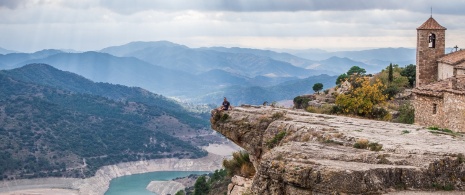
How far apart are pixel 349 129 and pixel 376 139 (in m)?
2.42

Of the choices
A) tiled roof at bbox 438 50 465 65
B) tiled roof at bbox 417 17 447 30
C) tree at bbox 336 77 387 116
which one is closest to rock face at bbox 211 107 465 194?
tree at bbox 336 77 387 116

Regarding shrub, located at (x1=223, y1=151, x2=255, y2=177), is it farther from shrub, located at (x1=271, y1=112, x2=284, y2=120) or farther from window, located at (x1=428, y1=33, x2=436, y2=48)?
window, located at (x1=428, y1=33, x2=436, y2=48)

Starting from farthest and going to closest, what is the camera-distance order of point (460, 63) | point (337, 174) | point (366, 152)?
point (460, 63)
point (366, 152)
point (337, 174)

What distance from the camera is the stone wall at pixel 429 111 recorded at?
30.6 metres

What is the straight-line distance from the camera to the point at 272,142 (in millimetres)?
22250

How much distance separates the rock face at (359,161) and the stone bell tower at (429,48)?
32.4 meters

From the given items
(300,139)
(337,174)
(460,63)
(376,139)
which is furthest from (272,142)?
(460,63)

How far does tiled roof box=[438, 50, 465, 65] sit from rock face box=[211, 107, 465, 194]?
98.9ft

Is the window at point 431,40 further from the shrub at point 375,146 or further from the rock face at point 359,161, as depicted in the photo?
the shrub at point 375,146

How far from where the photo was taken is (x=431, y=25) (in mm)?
52469

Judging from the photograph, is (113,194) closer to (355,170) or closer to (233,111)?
(233,111)

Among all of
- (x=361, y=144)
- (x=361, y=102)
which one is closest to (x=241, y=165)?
(x=361, y=144)

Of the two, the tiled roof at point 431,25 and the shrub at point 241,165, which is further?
the tiled roof at point 431,25

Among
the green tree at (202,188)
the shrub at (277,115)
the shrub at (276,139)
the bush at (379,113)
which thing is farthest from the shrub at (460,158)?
the green tree at (202,188)
